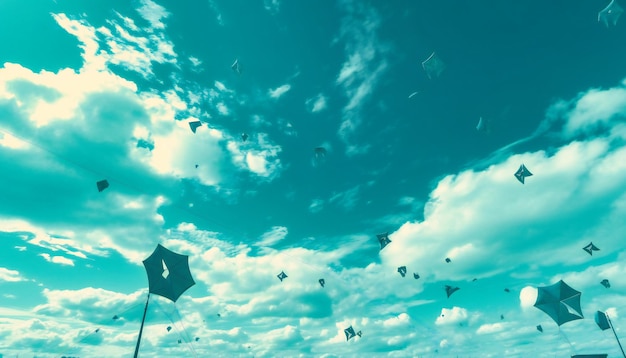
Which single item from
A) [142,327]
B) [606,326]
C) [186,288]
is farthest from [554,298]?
[142,327]

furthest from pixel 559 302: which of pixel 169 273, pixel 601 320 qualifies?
pixel 169 273

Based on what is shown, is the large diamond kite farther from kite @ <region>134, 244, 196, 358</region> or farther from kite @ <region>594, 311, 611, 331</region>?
kite @ <region>594, 311, 611, 331</region>

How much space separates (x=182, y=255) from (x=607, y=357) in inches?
1394

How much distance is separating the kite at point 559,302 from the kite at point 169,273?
32397 millimetres

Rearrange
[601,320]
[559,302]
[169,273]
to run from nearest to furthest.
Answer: [169,273]
[559,302]
[601,320]

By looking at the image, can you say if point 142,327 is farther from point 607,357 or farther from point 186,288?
point 607,357

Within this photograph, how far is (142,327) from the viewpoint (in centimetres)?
1702

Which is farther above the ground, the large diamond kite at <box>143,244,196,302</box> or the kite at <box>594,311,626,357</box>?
the large diamond kite at <box>143,244,196,302</box>

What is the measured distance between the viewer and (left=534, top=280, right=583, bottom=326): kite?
1103 inches

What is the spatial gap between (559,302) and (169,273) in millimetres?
34867

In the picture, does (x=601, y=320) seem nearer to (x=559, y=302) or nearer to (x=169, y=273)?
(x=559, y=302)

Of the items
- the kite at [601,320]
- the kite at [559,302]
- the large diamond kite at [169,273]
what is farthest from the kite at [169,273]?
the kite at [601,320]

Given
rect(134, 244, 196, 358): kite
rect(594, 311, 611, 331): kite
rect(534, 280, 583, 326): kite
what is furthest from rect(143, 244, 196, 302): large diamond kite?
rect(594, 311, 611, 331): kite

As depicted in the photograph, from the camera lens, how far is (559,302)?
2856 cm
